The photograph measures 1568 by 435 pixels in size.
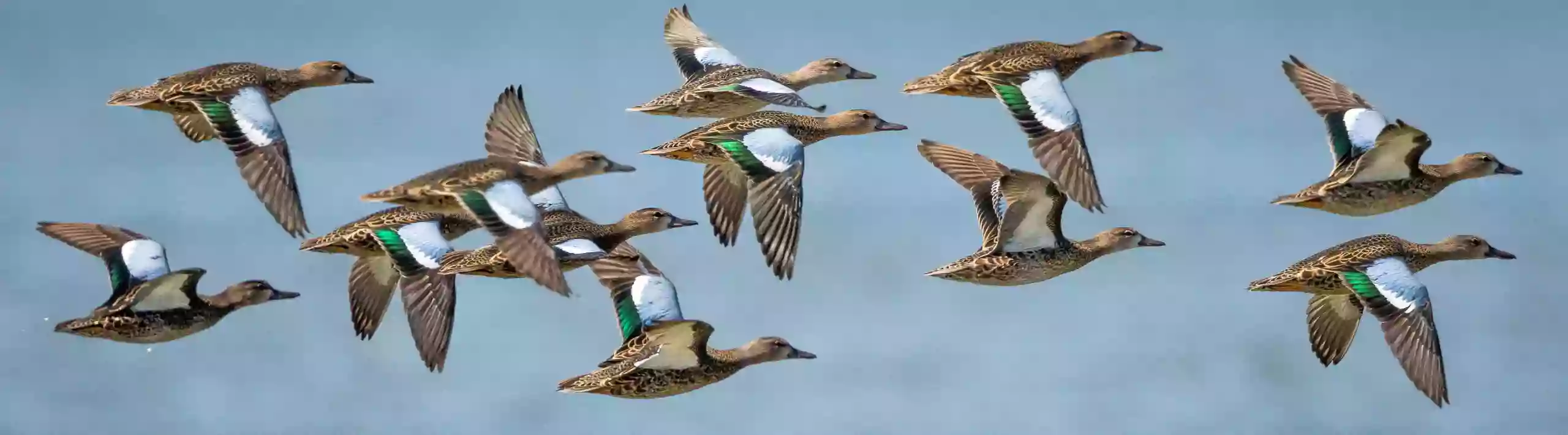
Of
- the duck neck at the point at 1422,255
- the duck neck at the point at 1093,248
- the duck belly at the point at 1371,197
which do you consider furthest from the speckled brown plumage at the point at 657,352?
the duck neck at the point at 1422,255

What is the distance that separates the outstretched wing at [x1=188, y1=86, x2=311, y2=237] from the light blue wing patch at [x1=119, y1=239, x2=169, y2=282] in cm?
101

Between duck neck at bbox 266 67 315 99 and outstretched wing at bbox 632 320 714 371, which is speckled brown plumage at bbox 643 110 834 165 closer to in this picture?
outstretched wing at bbox 632 320 714 371

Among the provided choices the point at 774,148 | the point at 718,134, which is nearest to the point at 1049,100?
the point at 774,148

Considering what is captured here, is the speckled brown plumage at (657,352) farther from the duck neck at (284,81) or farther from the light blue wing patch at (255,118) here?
the duck neck at (284,81)

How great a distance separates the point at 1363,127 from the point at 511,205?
5381 millimetres

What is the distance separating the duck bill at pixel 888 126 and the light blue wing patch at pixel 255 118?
3817 mm

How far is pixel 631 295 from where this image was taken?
546 inches

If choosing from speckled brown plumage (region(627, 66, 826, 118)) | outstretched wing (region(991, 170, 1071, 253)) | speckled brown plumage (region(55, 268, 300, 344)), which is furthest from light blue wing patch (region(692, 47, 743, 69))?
speckled brown plumage (region(55, 268, 300, 344))

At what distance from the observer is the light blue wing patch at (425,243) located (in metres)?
13.5

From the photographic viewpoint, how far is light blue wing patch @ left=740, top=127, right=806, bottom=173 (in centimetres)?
1368

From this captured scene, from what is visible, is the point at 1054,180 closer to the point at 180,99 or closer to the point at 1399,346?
the point at 1399,346

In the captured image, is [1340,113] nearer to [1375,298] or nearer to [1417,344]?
[1375,298]

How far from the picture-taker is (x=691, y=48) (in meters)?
17.5

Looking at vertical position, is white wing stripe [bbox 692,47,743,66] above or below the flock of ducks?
above
